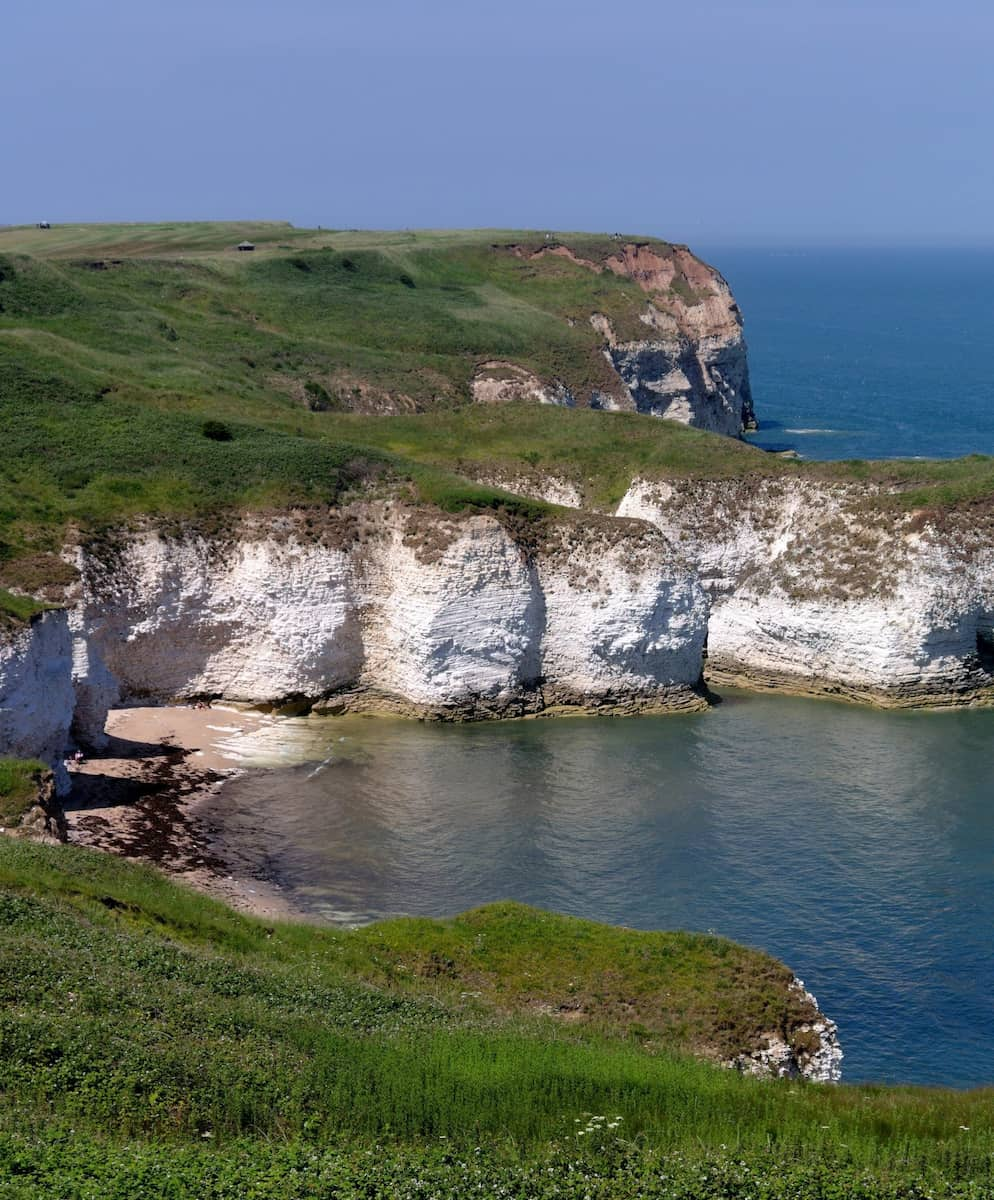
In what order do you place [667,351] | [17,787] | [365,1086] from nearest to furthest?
[365,1086], [17,787], [667,351]

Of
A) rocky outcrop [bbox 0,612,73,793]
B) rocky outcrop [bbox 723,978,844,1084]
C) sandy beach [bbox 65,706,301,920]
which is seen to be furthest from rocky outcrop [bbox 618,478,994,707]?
rocky outcrop [bbox 723,978,844,1084]

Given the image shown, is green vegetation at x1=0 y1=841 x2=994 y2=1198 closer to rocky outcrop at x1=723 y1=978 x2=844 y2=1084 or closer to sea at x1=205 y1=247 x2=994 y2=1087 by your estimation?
rocky outcrop at x1=723 y1=978 x2=844 y2=1084

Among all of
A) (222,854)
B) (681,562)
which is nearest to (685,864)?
(222,854)

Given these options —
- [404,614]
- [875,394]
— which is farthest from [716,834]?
[875,394]

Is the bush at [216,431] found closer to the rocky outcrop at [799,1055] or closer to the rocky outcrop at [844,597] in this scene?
the rocky outcrop at [844,597]

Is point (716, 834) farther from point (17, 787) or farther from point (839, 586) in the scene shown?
point (17, 787)

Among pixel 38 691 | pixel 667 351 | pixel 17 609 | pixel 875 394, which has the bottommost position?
pixel 38 691
